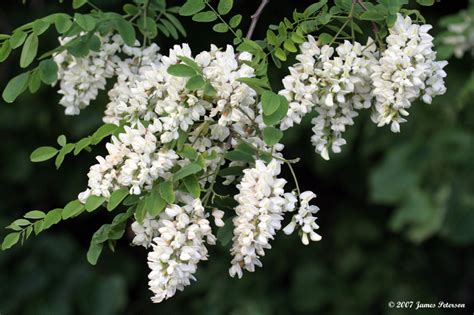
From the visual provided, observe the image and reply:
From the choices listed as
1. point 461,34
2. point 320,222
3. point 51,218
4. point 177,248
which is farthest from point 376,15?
point 320,222

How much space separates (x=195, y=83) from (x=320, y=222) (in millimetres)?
2259

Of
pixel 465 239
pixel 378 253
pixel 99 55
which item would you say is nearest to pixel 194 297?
pixel 378 253

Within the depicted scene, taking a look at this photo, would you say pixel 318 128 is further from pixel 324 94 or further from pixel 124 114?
pixel 124 114

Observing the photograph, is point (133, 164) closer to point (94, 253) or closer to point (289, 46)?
point (94, 253)

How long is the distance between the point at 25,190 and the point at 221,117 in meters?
2.13

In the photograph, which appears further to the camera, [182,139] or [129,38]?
[129,38]

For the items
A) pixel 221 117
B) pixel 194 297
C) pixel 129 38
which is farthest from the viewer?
pixel 194 297

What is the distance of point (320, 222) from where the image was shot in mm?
Answer: 3211

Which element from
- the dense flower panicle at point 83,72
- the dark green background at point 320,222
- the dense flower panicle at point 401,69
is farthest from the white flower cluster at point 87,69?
the dark green background at point 320,222

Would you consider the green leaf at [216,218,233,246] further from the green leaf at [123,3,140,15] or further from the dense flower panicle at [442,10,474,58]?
the dense flower panicle at [442,10,474,58]

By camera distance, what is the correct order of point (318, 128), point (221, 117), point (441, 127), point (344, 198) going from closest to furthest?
point (221, 117) < point (318, 128) < point (441, 127) < point (344, 198)

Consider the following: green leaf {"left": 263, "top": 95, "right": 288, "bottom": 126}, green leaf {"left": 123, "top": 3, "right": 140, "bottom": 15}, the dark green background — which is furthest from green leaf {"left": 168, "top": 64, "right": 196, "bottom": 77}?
the dark green background

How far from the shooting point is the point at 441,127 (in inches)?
105

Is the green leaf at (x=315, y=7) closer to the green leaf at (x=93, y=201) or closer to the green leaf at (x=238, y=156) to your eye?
the green leaf at (x=238, y=156)
